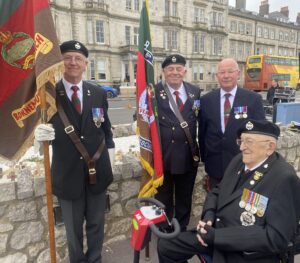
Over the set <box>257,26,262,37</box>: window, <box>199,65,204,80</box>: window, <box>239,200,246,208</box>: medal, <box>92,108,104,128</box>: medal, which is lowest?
<box>239,200,246,208</box>: medal

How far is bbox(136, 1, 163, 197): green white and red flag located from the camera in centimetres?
274

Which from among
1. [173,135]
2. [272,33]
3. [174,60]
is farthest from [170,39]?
[173,135]

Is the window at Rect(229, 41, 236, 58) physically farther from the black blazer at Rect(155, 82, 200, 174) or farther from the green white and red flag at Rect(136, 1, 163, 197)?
the green white and red flag at Rect(136, 1, 163, 197)

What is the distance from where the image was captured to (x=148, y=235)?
1941 mm

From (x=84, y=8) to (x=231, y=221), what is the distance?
107 ft

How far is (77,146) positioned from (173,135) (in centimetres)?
104

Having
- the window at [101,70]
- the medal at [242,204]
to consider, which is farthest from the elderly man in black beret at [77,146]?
the window at [101,70]

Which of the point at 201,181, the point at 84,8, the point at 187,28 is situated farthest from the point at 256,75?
the point at 201,181

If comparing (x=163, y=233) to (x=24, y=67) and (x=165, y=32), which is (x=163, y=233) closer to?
(x=24, y=67)

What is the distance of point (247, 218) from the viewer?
195 cm

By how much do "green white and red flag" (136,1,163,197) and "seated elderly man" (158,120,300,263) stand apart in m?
0.78

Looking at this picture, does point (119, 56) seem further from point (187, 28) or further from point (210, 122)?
point (210, 122)

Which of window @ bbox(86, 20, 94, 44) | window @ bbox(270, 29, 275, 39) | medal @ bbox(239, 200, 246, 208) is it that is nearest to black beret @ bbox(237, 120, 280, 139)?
medal @ bbox(239, 200, 246, 208)

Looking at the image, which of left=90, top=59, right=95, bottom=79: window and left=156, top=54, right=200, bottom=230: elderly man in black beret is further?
left=90, top=59, right=95, bottom=79: window
